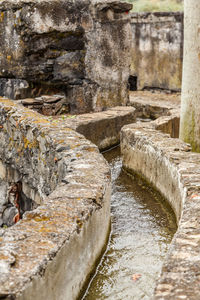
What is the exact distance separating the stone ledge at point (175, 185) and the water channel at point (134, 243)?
16 centimetres

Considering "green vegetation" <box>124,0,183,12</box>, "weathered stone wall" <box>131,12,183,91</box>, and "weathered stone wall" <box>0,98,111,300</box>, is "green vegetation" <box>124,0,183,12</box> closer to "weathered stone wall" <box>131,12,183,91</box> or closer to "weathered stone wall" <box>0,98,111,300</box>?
"weathered stone wall" <box>131,12,183,91</box>

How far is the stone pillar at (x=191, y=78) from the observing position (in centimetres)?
507

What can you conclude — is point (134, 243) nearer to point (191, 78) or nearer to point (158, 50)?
point (191, 78)

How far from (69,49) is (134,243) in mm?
4624

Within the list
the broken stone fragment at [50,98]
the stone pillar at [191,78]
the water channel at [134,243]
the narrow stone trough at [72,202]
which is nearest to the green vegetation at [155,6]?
the broken stone fragment at [50,98]

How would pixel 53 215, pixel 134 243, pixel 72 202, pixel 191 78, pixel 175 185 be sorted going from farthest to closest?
pixel 191 78 < pixel 175 185 < pixel 134 243 < pixel 72 202 < pixel 53 215

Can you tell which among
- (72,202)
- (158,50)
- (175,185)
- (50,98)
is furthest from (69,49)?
(72,202)

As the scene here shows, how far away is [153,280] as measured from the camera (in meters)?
3.10

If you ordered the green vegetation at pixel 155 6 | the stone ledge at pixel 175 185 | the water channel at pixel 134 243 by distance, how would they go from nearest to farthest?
the stone ledge at pixel 175 185
the water channel at pixel 134 243
the green vegetation at pixel 155 6

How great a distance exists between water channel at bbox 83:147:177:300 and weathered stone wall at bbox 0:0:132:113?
8.97 ft

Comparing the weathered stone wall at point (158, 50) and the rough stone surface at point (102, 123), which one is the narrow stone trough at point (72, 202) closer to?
the rough stone surface at point (102, 123)

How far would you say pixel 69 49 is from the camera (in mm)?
7539

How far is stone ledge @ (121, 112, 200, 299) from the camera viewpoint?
208cm

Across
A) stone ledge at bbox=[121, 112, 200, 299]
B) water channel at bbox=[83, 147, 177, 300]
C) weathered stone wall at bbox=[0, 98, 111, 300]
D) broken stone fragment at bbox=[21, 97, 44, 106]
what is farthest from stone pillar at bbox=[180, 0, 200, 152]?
broken stone fragment at bbox=[21, 97, 44, 106]
